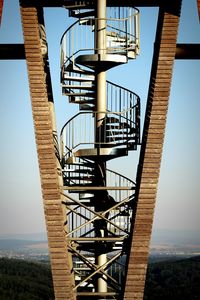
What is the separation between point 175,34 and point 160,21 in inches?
14.3

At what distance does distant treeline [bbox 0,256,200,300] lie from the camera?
227 feet

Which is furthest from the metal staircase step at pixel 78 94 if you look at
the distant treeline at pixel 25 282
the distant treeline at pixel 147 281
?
the distant treeline at pixel 25 282

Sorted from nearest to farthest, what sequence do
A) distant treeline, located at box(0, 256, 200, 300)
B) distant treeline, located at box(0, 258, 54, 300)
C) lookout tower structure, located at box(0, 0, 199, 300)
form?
lookout tower structure, located at box(0, 0, 199, 300)
distant treeline, located at box(0, 258, 54, 300)
distant treeline, located at box(0, 256, 200, 300)

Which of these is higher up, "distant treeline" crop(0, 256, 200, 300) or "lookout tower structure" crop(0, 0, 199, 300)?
"lookout tower structure" crop(0, 0, 199, 300)

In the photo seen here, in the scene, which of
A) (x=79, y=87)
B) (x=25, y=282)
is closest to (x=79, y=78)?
(x=79, y=87)

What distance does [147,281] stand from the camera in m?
74.9

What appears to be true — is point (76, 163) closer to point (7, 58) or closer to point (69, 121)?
point (69, 121)

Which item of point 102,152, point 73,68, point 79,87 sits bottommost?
point 102,152

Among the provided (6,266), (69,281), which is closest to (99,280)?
(69,281)

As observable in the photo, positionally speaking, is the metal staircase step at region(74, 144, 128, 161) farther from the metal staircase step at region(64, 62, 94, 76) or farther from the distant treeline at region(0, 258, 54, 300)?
the distant treeline at region(0, 258, 54, 300)

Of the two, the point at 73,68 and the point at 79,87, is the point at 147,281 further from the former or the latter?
the point at 73,68

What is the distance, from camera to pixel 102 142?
12.6 m

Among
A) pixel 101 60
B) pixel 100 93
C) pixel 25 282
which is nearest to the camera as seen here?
pixel 101 60

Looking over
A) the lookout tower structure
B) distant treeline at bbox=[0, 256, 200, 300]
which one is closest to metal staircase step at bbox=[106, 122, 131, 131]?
the lookout tower structure
